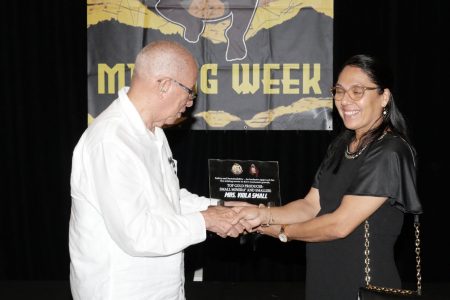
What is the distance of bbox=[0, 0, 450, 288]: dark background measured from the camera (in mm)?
4602

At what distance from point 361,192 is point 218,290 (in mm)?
3001

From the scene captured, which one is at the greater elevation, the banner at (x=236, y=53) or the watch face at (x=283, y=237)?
the banner at (x=236, y=53)

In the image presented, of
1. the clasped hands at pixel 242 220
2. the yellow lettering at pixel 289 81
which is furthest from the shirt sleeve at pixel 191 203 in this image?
the yellow lettering at pixel 289 81

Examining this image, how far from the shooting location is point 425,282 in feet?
15.8

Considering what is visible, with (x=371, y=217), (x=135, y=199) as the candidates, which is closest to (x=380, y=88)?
(x=371, y=217)

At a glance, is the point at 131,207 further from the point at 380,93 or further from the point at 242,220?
the point at 380,93

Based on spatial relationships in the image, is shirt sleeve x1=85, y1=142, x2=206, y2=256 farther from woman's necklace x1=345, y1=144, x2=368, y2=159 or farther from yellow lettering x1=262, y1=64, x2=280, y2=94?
yellow lettering x1=262, y1=64, x2=280, y2=94

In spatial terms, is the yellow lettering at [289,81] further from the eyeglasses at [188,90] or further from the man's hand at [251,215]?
the eyeglasses at [188,90]

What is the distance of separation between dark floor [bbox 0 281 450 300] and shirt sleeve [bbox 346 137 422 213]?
2765mm

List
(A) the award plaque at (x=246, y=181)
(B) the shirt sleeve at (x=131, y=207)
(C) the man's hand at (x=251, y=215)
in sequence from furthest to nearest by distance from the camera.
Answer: (A) the award plaque at (x=246, y=181), (C) the man's hand at (x=251, y=215), (B) the shirt sleeve at (x=131, y=207)

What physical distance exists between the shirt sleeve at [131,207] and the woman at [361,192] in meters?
0.60

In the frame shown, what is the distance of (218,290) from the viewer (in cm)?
472

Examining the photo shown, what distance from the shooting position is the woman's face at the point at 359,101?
212 cm

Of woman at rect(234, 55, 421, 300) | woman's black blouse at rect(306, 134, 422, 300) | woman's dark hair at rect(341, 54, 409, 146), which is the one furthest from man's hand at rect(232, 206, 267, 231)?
woman's dark hair at rect(341, 54, 409, 146)
